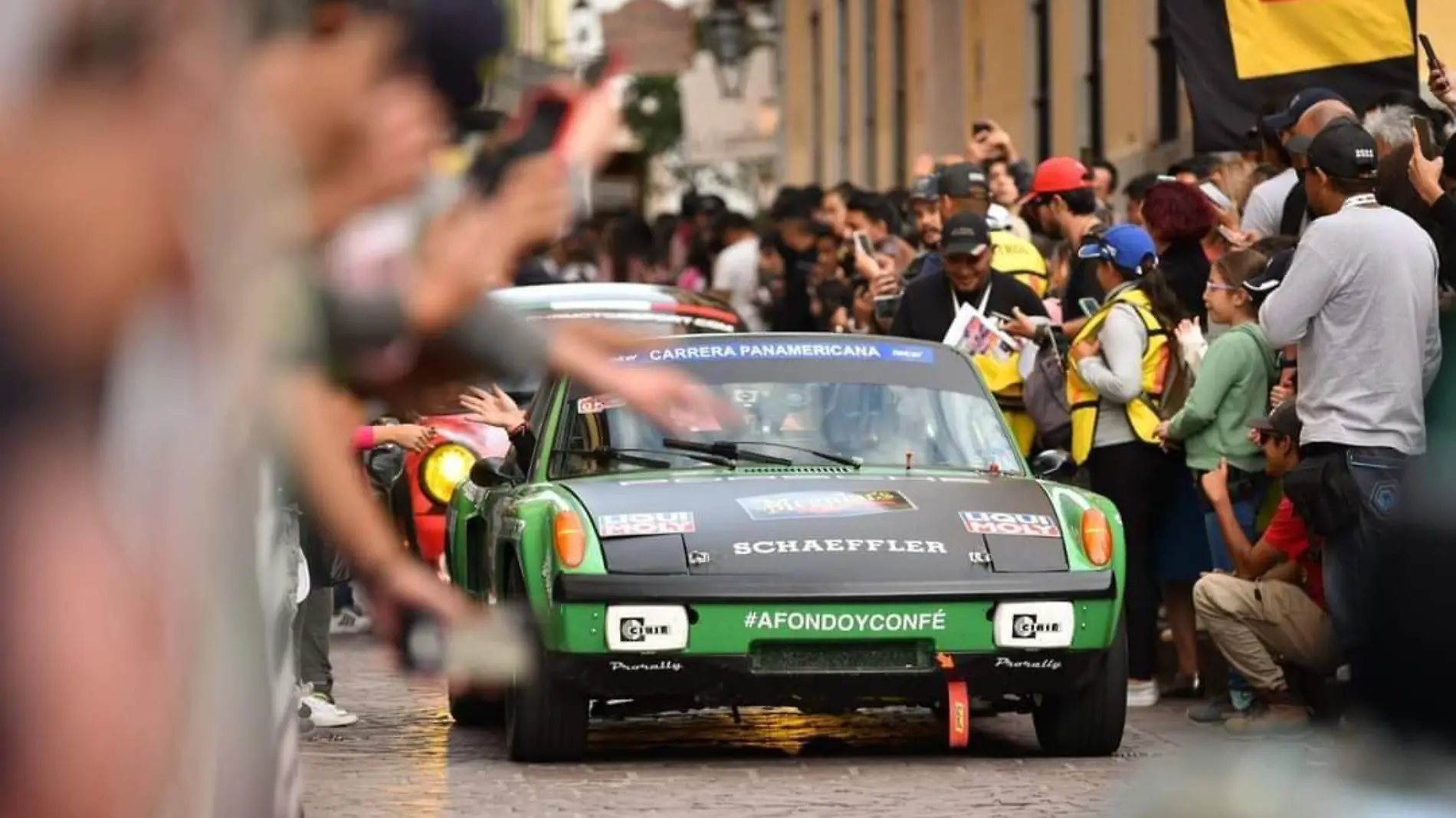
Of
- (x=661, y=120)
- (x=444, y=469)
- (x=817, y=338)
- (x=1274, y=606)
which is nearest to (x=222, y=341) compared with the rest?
(x=817, y=338)

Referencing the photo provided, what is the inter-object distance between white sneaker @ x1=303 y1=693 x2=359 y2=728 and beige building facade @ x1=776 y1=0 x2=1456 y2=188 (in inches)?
225

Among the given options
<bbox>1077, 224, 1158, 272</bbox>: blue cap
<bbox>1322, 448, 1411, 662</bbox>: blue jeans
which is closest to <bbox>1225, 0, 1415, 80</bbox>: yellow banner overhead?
<bbox>1077, 224, 1158, 272</bbox>: blue cap

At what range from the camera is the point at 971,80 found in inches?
1273

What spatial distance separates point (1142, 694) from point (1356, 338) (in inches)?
95.8

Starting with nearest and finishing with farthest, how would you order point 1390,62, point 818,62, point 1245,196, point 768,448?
point 768,448 → point 1390,62 → point 1245,196 → point 818,62

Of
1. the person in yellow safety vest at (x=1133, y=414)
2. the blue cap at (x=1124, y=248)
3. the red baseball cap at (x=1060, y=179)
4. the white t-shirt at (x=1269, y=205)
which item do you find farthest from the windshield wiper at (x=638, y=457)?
the red baseball cap at (x=1060, y=179)

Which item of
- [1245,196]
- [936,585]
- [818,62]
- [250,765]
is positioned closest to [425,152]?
[250,765]

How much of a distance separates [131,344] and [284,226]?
145 mm

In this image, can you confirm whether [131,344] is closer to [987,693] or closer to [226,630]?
[226,630]

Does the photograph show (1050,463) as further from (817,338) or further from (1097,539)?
(817,338)

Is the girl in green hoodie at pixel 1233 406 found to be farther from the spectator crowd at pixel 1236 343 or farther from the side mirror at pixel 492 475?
the side mirror at pixel 492 475

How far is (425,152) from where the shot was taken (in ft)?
6.57

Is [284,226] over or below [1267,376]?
over

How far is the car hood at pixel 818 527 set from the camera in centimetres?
930
